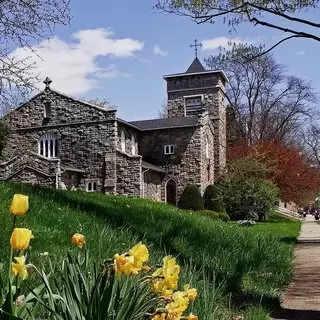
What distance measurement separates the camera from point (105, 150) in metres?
39.2

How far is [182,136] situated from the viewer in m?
44.4

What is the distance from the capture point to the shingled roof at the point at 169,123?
1750 inches

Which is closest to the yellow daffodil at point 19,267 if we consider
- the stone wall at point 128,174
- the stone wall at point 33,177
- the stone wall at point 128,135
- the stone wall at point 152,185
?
the stone wall at point 33,177

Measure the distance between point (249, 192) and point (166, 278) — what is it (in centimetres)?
3647

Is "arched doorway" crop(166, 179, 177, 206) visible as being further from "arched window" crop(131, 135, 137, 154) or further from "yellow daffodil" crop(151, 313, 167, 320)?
"yellow daffodil" crop(151, 313, 167, 320)

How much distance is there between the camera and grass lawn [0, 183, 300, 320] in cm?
486

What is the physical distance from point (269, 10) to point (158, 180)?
1144 inches

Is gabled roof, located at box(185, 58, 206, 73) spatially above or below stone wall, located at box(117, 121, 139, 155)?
above

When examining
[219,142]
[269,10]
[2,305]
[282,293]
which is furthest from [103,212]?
[219,142]

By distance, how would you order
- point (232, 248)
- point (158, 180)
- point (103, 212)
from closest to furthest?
point (232, 248), point (103, 212), point (158, 180)

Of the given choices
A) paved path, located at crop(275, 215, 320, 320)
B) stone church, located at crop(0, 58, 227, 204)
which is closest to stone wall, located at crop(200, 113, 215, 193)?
stone church, located at crop(0, 58, 227, 204)

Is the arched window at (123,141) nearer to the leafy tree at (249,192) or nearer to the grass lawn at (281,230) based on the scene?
the leafy tree at (249,192)

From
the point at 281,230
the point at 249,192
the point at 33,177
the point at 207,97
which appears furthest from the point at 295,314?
the point at 207,97

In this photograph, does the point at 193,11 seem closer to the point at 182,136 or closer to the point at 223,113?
the point at 182,136
